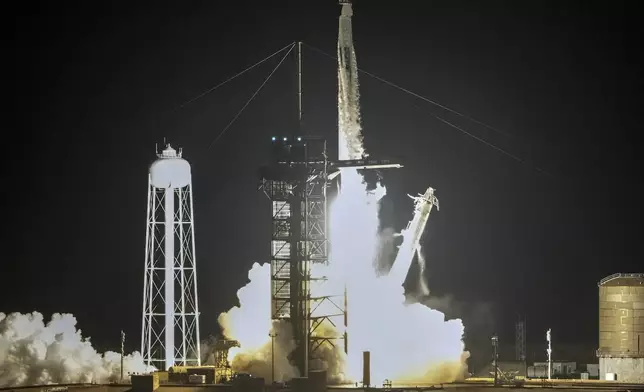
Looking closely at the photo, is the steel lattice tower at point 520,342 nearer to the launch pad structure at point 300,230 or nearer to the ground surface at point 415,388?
the ground surface at point 415,388

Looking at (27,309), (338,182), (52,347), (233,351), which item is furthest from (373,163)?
(27,309)

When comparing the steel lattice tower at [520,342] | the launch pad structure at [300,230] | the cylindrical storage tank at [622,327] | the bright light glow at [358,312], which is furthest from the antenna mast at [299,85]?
the steel lattice tower at [520,342]

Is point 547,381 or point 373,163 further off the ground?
point 373,163

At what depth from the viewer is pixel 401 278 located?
85875mm

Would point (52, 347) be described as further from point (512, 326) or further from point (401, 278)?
point (512, 326)

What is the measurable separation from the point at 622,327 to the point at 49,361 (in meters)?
35.0

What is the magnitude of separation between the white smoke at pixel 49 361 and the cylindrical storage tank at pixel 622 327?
28202 mm

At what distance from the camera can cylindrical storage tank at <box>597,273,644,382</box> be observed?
289 ft

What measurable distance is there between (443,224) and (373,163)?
125ft

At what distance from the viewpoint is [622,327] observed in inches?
3499

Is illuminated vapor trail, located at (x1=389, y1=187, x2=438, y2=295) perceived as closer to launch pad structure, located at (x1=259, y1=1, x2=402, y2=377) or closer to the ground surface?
launch pad structure, located at (x1=259, y1=1, x2=402, y2=377)

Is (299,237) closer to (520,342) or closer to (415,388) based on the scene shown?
(415,388)

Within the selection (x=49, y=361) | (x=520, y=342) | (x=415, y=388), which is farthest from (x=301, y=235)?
(x=520, y=342)

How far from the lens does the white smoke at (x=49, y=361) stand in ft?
278
